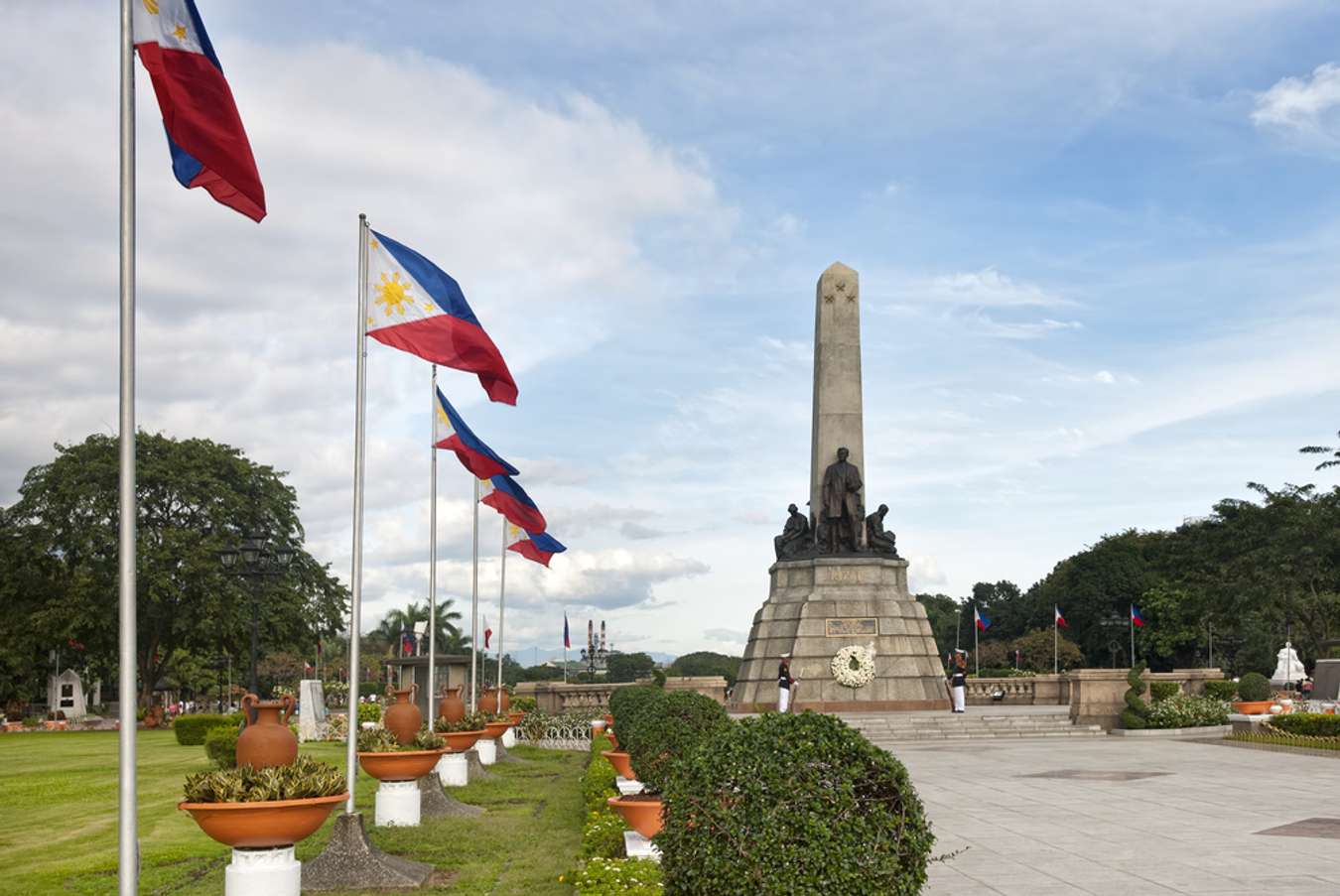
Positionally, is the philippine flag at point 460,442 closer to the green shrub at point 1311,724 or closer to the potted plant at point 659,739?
the potted plant at point 659,739

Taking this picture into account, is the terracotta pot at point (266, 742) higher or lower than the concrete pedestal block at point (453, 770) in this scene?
higher

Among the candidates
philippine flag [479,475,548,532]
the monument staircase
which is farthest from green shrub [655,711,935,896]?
the monument staircase

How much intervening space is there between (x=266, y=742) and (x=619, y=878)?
3089mm

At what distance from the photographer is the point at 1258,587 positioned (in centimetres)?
5844

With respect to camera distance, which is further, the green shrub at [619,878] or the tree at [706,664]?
the tree at [706,664]

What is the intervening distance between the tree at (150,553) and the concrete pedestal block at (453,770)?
29756 millimetres

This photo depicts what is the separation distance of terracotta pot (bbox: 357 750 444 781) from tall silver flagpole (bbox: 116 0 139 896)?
747 cm

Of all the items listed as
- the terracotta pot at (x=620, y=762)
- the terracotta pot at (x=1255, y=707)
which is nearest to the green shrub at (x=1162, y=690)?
the terracotta pot at (x=1255, y=707)

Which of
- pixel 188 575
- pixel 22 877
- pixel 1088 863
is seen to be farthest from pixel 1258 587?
pixel 22 877

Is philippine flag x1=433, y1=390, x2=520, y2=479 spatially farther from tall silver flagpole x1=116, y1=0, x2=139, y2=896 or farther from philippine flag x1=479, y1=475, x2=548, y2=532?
tall silver flagpole x1=116, y1=0, x2=139, y2=896

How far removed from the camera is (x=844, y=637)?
34906 mm

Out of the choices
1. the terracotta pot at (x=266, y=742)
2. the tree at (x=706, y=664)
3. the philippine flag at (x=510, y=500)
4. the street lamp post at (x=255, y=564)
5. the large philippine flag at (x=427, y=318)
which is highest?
the large philippine flag at (x=427, y=318)

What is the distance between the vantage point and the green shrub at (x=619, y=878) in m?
9.34

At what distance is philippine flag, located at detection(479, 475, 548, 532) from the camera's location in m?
23.4
